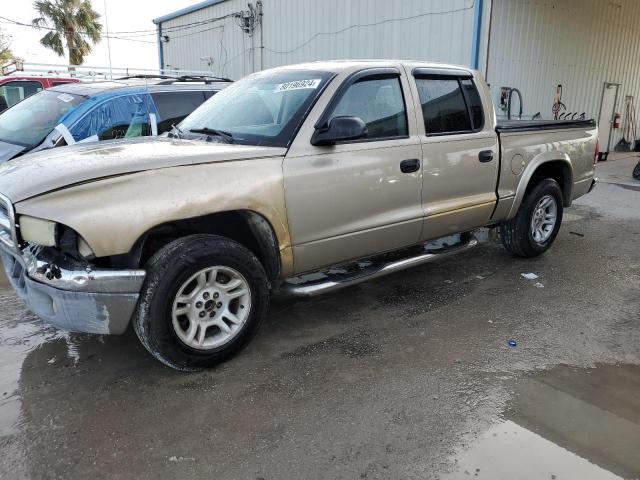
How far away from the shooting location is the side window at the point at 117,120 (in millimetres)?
5629

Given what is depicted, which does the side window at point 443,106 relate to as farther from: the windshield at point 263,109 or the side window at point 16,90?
the side window at point 16,90

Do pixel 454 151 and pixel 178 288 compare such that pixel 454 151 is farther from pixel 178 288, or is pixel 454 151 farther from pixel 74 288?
pixel 74 288

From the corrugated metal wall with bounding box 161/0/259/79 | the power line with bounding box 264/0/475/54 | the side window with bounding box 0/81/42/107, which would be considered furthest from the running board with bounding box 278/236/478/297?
the corrugated metal wall with bounding box 161/0/259/79

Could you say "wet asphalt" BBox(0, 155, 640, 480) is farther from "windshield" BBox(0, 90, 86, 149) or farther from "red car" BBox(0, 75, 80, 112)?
"red car" BBox(0, 75, 80, 112)

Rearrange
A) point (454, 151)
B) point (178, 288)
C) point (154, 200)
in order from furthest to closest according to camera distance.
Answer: point (454, 151) → point (178, 288) → point (154, 200)

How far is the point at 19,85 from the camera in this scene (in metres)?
8.98

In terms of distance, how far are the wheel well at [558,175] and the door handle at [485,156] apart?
91 cm

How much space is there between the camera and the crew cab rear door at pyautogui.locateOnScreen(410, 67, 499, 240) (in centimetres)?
418

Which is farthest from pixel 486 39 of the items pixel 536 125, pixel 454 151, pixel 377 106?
pixel 377 106

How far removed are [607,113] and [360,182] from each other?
14.2m

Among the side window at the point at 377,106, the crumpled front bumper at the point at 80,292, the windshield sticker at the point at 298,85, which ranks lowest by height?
the crumpled front bumper at the point at 80,292

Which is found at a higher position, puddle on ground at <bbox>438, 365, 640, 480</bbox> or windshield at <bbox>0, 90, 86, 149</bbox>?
windshield at <bbox>0, 90, 86, 149</bbox>

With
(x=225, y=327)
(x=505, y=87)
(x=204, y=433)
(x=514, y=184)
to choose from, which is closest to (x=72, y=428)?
(x=204, y=433)

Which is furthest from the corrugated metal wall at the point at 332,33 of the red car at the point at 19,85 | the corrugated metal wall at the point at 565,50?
the red car at the point at 19,85
